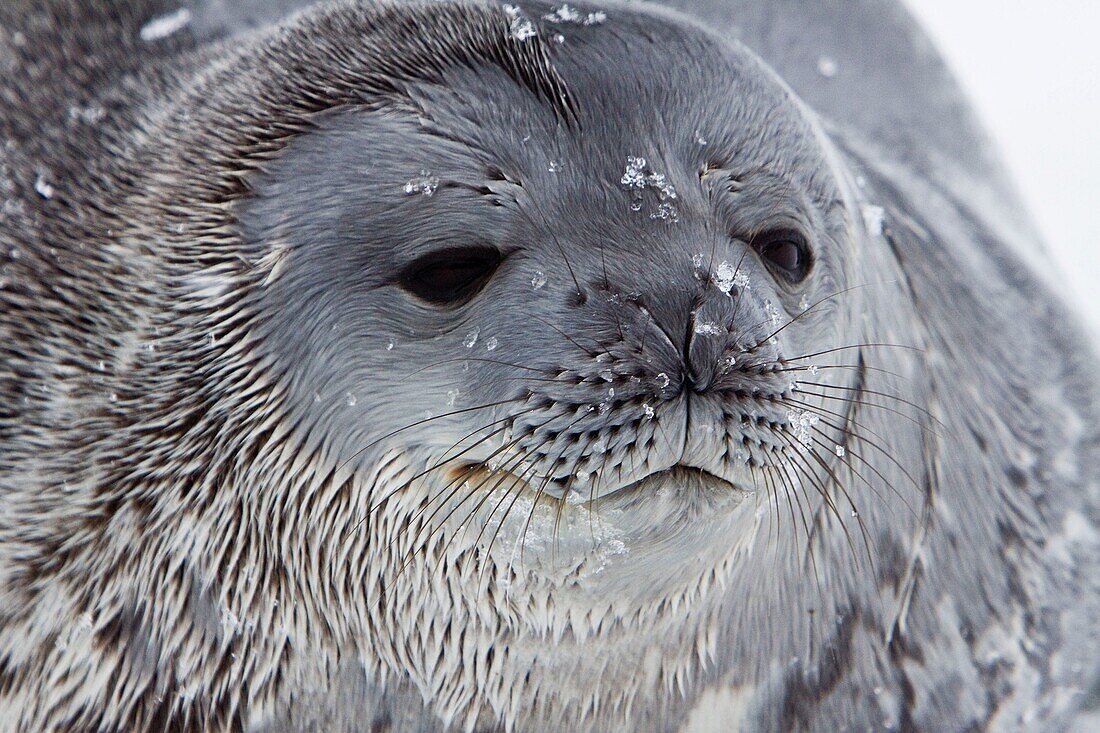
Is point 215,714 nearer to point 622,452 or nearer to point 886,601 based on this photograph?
point 622,452

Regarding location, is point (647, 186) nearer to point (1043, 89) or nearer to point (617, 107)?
point (617, 107)

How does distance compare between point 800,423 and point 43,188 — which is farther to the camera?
point 43,188

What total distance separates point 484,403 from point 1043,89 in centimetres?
480

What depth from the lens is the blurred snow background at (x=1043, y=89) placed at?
5.11m

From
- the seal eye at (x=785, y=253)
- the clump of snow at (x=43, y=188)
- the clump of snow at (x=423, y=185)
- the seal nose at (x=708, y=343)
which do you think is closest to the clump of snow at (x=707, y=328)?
the seal nose at (x=708, y=343)

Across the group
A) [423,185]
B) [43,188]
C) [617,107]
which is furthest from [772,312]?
[43,188]

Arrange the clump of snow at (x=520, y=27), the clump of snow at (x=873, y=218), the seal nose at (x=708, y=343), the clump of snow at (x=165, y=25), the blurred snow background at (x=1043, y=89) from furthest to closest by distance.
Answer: the blurred snow background at (x=1043, y=89) < the clump of snow at (x=165, y=25) < the clump of snow at (x=873, y=218) < the clump of snow at (x=520, y=27) < the seal nose at (x=708, y=343)

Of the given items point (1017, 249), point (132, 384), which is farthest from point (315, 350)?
point (1017, 249)

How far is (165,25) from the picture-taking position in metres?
2.50

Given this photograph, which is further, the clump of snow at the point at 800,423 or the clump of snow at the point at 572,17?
the clump of snow at the point at 572,17

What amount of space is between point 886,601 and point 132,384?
1.38 metres

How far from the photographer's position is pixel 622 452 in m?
1.50

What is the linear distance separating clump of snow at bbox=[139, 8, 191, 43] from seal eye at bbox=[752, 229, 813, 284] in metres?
1.41

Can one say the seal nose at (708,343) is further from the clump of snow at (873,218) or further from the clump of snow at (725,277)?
the clump of snow at (873,218)
